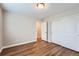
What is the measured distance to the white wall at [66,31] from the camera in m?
1.59

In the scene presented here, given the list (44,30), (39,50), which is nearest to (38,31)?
(44,30)

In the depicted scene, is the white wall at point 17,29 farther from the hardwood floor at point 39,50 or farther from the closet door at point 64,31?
the closet door at point 64,31

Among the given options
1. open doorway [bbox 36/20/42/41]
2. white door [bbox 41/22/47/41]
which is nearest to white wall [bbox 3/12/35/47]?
open doorway [bbox 36/20/42/41]

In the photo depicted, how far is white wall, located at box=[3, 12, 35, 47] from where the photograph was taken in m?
1.63

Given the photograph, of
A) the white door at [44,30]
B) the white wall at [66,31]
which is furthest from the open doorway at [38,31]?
the white wall at [66,31]

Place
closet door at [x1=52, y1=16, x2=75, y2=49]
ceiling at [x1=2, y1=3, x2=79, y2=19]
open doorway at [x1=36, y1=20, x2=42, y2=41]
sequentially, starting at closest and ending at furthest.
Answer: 1. ceiling at [x1=2, y1=3, x2=79, y2=19]
2. closet door at [x1=52, y1=16, x2=75, y2=49]
3. open doorway at [x1=36, y1=20, x2=42, y2=41]

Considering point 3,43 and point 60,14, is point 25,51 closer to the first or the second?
point 3,43

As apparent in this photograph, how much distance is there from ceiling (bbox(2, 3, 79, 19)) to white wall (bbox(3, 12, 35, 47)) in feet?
0.33

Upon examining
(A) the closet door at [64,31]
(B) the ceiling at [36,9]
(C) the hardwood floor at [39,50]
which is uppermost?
(B) the ceiling at [36,9]

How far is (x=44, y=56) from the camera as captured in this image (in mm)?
1501

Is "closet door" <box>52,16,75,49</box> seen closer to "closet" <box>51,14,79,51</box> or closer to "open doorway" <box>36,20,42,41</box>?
"closet" <box>51,14,79,51</box>

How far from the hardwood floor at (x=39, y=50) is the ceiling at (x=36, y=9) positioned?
1.99 feet

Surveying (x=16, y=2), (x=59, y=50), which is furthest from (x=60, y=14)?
(x=16, y=2)

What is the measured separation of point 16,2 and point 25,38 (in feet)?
2.36
